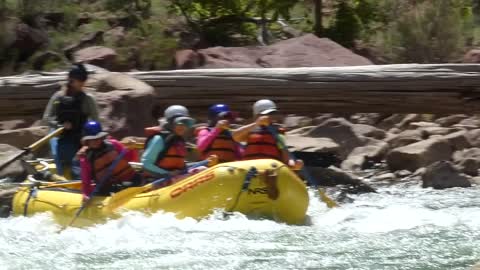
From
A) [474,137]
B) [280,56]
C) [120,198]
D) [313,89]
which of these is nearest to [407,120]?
[474,137]

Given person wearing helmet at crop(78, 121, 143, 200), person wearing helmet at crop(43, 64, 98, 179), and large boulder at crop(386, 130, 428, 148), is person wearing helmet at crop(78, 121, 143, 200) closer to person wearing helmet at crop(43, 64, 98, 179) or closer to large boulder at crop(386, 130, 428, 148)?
person wearing helmet at crop(43, 64, 98, 179)

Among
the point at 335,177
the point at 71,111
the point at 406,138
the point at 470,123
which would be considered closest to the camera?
the point at 71,111

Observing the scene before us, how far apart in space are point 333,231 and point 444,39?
27.5 ft

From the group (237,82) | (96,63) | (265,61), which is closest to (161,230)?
(237,82)

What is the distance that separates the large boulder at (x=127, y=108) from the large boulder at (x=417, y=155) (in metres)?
2.61

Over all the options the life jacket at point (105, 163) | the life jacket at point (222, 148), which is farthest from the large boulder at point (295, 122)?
the life jacket at point (105, 163)

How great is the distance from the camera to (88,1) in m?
20.0

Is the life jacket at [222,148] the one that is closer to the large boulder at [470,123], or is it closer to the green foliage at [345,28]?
the large boulder at [470,123]

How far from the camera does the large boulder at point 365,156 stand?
1152 centimetres

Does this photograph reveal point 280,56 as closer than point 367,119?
No

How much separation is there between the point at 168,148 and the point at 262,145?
86 cm

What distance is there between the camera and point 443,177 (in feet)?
33.8

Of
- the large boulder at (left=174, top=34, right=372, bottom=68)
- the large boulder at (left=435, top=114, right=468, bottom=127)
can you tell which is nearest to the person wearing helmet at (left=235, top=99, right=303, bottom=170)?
the large boulder at (left=435, top=114, right=468, bottom=127)

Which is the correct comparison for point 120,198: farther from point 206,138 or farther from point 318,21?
point 318,21
